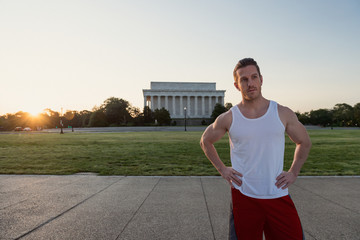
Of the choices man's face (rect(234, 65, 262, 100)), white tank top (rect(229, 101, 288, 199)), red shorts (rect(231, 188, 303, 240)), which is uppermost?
man's face (rect(234, 65, 262, 100))

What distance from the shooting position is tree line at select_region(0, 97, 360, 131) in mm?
78125

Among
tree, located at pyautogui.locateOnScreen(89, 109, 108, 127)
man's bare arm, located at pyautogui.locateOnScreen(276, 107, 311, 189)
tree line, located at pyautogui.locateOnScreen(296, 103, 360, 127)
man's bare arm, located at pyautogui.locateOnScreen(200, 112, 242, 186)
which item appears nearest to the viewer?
man's bare arm, located at pyautogui.locateOnScreen(276, 107, 311, 189)

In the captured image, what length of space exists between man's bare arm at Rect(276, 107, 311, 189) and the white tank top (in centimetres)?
5

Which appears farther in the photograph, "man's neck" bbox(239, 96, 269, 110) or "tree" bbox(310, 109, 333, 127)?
"tree" bbox(310, 109, 333, 127)

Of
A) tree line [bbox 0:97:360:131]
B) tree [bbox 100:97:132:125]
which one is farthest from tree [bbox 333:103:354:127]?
tree [bbox 100:97:132:125]

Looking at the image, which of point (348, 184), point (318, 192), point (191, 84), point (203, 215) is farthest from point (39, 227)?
point (191, 84)

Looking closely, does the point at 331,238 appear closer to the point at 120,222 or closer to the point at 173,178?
the point at 120,222

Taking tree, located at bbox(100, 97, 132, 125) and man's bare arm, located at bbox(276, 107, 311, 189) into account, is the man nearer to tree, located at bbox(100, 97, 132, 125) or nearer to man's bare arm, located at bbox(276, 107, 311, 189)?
man's bare arm, located at bbox(276, 107, 311, 189)

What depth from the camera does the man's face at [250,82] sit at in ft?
6.95

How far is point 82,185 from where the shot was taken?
6.46 metres

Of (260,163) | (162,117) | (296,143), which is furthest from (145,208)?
(162,117)

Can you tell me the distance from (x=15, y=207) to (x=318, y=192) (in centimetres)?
629

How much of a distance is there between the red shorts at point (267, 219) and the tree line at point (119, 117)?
74216mm

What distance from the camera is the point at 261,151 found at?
200 centimetres
